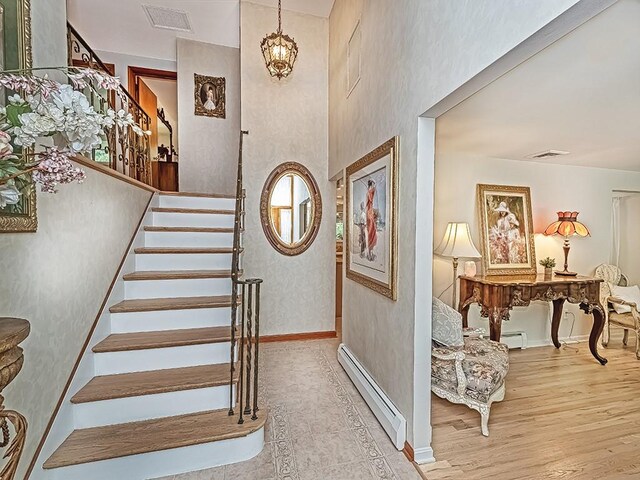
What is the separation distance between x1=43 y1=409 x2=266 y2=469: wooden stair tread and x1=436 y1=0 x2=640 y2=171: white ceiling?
105 inches

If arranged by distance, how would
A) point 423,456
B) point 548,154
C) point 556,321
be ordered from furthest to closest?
point 556,321
point 548,154
point 423,456

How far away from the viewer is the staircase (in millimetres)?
1720

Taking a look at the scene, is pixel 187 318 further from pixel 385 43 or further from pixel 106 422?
pixel 385 43

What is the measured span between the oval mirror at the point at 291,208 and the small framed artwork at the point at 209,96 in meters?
1.82

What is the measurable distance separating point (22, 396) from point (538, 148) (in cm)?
447

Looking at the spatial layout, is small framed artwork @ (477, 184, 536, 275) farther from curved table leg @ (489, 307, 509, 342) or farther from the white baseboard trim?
the white baseboard trim

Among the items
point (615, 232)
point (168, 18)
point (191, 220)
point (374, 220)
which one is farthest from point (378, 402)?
point (168, 18)

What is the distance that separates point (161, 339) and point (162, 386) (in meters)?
0.38

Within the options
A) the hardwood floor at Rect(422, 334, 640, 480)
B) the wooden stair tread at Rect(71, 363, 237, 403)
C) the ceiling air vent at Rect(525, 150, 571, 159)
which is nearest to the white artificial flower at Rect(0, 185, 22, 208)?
the wooden stair tread at Rect(71, 363, 237, 403)

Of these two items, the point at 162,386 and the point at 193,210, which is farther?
the point at 193,210

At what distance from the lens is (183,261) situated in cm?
298

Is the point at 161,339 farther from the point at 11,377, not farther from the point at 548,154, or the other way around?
the point at 548,154

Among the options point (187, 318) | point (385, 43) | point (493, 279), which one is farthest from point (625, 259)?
point (187, 318)

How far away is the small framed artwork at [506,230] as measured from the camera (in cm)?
367
